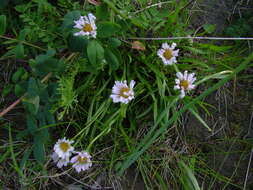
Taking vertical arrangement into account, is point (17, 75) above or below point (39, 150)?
above

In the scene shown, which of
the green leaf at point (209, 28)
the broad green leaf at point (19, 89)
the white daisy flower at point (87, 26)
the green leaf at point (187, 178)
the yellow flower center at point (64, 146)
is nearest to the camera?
the white daisy flower at point (87, 26)

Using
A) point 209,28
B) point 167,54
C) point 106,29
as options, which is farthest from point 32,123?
point 209,28

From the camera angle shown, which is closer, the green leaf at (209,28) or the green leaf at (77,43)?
the green leaf at (77,43)

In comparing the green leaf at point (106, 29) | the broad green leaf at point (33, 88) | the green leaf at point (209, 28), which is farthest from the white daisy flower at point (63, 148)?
the green leaf at point (209, 28)

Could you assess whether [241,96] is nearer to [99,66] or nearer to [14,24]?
[99,66]

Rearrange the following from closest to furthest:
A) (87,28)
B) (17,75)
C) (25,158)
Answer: (87,28), (17,75), (25,158)

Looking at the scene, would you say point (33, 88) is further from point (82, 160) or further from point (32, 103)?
point (82, 160)

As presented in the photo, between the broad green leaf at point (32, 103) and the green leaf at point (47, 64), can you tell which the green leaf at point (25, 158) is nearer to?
the broad green leaf at point (32, 103)

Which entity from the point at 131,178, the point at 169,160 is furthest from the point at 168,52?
the point at 131,178
